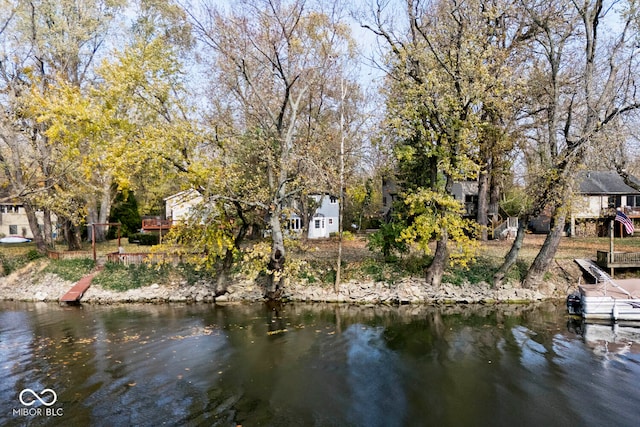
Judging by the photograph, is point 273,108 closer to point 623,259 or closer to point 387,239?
point 387,239

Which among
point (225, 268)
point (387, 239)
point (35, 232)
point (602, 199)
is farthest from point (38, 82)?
point (602, 199)

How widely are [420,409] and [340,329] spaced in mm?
6374

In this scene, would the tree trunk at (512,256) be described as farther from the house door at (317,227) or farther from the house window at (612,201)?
the house door at (317,227)

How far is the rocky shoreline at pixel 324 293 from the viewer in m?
18.8

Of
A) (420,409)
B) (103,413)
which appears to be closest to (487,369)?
(420,409)

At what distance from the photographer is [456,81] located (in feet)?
53.2

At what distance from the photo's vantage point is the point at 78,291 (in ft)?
66.4

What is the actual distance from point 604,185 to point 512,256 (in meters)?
Answer: 22.0

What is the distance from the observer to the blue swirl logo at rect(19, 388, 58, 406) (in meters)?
9.16

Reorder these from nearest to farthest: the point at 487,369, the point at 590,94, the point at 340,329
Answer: the point at 487,369 < the point at 340,329 < the point at 590,94

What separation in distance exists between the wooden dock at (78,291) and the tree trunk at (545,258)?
21.5 meters

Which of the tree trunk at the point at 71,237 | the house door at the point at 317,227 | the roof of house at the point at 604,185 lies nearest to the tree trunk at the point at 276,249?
the tree trunk at the point at 71,237

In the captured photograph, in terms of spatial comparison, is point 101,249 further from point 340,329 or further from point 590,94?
point 590,94

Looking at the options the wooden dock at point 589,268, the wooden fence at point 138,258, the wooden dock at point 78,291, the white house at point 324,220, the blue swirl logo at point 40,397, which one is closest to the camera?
the blue swirl logo at point 40,397
